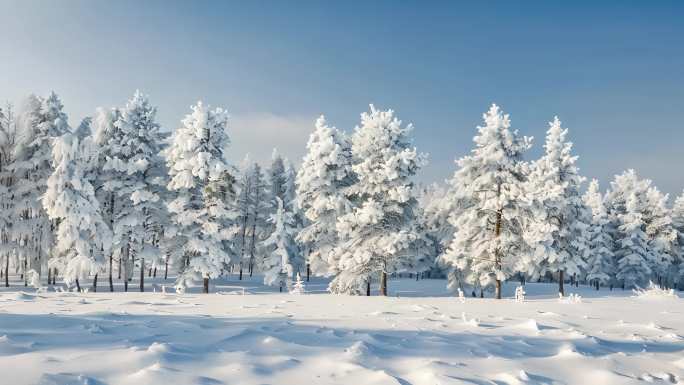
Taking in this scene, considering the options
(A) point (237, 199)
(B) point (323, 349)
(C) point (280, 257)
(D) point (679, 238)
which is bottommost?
(B) point (323, 349)

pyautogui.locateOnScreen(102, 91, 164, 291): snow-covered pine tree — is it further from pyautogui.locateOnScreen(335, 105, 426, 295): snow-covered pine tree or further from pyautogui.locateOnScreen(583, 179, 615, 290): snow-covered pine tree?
pyautogui.locateOnScreen(583, 179, 615, 290): snow-covered pine tree

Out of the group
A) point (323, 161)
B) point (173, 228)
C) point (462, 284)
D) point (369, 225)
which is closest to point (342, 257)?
point (369, 225)

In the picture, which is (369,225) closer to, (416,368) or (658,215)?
(416,368)

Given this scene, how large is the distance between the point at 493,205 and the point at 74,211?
2375 cm

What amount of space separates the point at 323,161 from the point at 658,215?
44695mm

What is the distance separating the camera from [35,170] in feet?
99.7

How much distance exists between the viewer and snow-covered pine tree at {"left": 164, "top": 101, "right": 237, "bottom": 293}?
2486 centimetres

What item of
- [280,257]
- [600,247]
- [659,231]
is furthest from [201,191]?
[659,231]

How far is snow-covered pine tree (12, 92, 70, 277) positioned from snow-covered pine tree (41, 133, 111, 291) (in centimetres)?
379

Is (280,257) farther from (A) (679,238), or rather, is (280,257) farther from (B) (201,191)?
(A) (679,238)

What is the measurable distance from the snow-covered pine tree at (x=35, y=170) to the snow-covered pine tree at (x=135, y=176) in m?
4.51

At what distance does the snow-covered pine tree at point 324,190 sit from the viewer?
26984 mm

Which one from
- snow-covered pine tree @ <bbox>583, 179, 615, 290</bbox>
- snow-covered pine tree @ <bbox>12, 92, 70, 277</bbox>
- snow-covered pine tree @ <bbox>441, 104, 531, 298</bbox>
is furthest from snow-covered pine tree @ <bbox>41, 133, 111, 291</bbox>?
snow-covered pine tree @ <bbox>583, 179, 615, 290</bbox>

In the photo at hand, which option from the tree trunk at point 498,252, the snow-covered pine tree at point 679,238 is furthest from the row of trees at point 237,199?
the snow-covered pine tree at point 679,238
